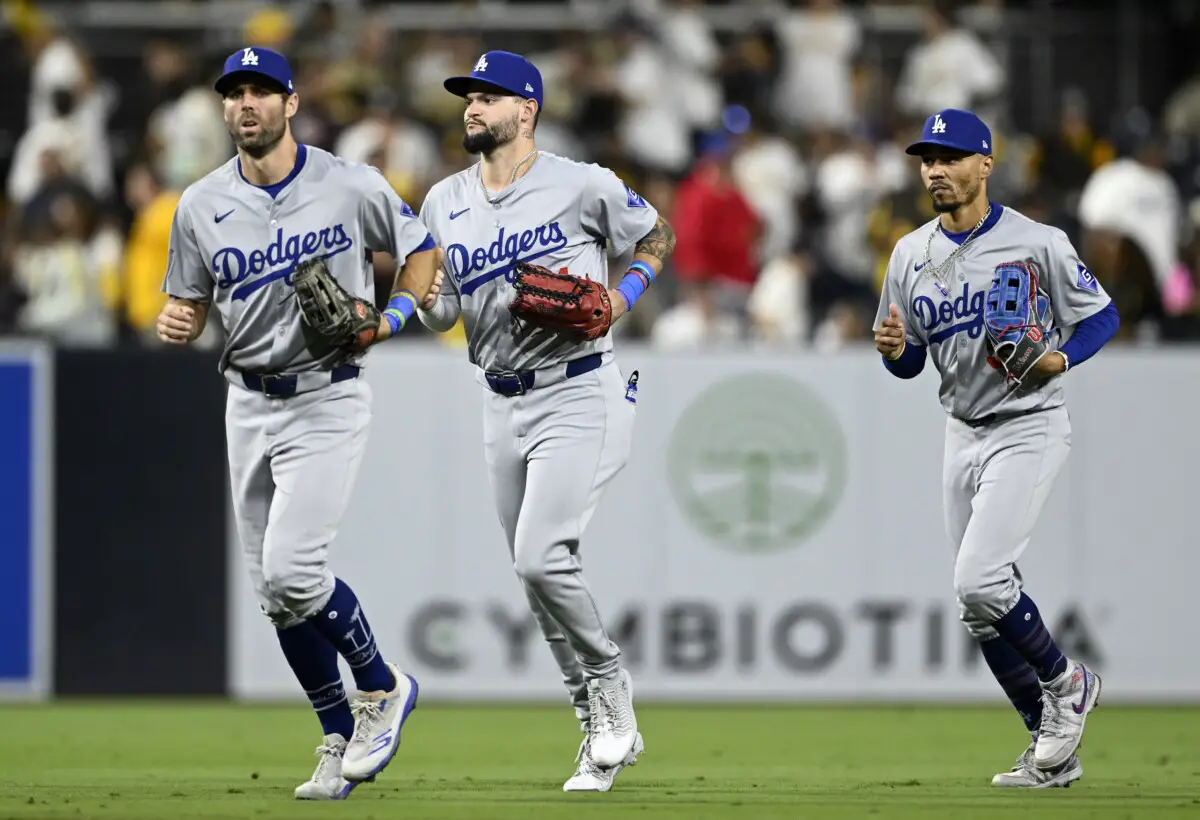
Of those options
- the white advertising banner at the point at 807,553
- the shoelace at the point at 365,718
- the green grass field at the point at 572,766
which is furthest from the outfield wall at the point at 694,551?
the shoelace at the point at 365,718

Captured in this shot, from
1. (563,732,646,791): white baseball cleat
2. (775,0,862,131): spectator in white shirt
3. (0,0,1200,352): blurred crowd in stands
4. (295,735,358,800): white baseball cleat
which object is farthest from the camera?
(775,0,862,131): spectator in white shirt

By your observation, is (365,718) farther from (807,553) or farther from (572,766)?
(807,553)

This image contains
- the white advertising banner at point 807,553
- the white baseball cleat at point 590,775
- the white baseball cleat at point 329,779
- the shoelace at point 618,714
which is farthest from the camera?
the white advertising banner at point 807,553

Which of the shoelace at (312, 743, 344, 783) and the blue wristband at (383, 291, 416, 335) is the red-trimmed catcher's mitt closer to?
the blue wristband at (383, 291, 416, 335)

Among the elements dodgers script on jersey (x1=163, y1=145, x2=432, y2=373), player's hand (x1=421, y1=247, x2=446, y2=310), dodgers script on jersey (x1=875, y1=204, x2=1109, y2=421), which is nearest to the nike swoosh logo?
dodgers script on jersey (x1=875, y1=204, x2=1109, y2=421)

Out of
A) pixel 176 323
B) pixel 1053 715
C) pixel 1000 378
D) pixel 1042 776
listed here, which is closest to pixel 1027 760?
pixel 1042 776

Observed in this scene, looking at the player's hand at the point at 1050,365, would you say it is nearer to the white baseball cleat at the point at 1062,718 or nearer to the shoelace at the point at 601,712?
the white baseball cleat at the point at 1062,718

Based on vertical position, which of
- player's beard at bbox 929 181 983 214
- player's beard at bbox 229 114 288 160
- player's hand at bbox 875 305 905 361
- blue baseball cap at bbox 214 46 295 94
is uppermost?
blue baseball cap at bbox 214 46 295 94

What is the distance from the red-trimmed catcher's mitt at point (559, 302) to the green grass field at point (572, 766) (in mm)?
1742

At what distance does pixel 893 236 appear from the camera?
1413 cm

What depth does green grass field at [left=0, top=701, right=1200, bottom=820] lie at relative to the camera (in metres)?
6.71

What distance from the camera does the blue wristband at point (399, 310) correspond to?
7.11m

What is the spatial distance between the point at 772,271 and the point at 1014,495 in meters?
6.71

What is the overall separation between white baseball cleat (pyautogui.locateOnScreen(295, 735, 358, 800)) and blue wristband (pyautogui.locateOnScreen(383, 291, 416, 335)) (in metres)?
1.56
